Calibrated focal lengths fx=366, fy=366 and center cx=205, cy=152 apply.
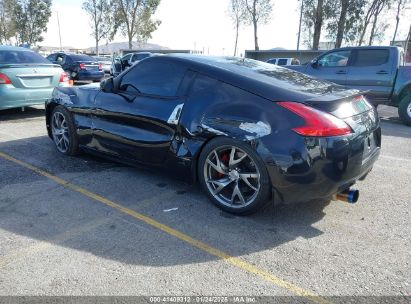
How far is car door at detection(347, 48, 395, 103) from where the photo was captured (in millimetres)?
9047

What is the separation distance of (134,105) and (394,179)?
3271 millimetres

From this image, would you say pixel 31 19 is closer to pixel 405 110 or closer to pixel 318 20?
pixel 318 20

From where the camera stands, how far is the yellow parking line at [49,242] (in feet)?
8.99

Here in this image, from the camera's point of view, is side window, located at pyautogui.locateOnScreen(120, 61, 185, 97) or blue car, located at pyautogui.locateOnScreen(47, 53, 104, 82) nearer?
side window, located at pyautogui.locateOnScreen(120, 61, 185, 97)

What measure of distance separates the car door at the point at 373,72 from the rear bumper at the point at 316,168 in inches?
259

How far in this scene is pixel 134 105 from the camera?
4047mm

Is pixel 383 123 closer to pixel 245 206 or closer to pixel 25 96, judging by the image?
pixel 245 206

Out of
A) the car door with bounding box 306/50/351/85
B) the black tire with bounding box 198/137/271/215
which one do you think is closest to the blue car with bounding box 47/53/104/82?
the car door with bounding box 306/50/351/85

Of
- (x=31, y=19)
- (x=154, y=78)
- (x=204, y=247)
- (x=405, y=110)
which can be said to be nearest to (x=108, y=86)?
(x=154, y=78)

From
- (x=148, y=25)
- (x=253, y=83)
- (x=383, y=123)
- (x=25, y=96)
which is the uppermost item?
(x=148, y=25)

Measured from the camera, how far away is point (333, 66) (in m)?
9.91

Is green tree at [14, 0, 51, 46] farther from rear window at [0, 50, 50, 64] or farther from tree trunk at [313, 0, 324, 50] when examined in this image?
rear window at [0, 50, 50, 64]

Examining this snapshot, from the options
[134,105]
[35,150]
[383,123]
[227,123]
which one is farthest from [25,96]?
[383,123]

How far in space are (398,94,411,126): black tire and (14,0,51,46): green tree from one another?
182 feet
